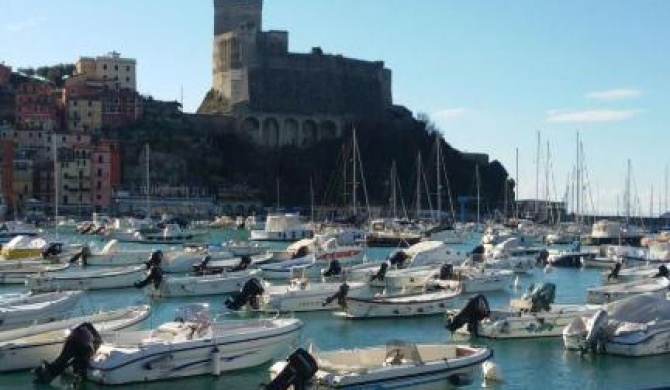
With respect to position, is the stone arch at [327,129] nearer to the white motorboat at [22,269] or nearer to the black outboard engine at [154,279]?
the white motorboat at [22,269]

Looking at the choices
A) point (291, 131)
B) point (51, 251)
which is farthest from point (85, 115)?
point (51, 251)

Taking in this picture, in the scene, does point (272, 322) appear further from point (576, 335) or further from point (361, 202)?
point (361, 202)

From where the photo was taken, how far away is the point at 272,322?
25.5 meters

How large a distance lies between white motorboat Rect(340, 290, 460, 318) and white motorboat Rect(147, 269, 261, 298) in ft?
27.2

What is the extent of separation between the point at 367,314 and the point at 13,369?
42.4 feet

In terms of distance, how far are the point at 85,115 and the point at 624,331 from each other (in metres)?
105

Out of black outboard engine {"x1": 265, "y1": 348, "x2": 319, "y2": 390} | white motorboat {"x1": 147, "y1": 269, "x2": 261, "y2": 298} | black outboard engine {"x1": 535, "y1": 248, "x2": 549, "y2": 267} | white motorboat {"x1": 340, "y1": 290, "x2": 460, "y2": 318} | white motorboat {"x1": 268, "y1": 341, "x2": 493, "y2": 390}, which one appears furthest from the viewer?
black outboard engine {"x1": 535, "y1": 248, "x2": 549, "y2": 267}

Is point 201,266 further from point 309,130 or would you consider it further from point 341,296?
point 309,130

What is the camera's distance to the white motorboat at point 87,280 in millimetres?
39875

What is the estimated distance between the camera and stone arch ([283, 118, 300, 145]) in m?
135

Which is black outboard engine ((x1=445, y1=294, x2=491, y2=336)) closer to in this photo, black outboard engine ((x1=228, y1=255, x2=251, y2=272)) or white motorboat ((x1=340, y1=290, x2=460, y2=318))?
white motorboat ((x1=340, y1=290, x2=460, y2=318))

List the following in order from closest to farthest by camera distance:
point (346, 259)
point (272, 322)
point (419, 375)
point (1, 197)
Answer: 1. point (419, 375)
2. point (272, 322)
3. point (346, 259)
4. point (1, 197)

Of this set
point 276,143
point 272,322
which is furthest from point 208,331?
point 276,143

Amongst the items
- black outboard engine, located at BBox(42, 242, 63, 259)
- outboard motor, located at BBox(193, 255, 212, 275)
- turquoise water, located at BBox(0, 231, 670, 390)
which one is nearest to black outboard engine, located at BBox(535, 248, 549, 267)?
outboard motor, located at BBox(193, 255, 212, 275)
